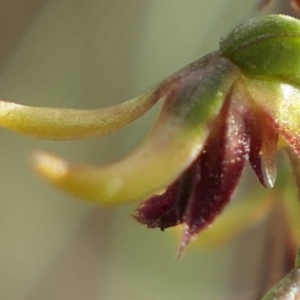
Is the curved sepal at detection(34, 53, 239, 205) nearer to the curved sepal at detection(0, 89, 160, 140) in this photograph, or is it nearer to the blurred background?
the curved sepal at detection(0, 89, 160, 140)

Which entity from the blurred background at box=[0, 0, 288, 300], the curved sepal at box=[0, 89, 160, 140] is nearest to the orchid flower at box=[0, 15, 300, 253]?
the curved sepal at box=[0, 89, 160, 140]

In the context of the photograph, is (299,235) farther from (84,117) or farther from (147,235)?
(147,235)

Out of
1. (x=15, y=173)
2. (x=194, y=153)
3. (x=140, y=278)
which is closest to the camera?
(x=194, y=153)

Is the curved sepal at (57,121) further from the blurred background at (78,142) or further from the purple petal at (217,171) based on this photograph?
the blurred background at (78,142)

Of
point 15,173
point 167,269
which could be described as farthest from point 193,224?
point 167,269

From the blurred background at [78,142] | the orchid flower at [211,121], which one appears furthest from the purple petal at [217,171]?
the blurred background at [78,142]

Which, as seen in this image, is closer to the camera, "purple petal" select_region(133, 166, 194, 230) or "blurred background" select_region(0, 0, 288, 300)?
"purple petal" select_region(133, 166, 194, 230)

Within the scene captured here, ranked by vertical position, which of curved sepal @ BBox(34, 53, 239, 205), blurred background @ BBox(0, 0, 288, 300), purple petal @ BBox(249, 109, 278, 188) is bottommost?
blurred background @ BBox(0, 0, 288, 300)
